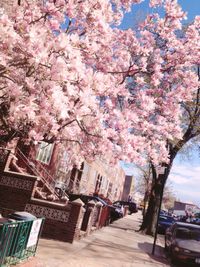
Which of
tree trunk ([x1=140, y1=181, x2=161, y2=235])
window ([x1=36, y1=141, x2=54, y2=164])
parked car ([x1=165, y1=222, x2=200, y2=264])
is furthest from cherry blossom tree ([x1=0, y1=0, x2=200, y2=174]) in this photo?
window ([x1=36, y1=141, x2=54, y2=164])

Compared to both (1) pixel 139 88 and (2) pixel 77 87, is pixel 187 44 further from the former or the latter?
(2) pixel 77 87

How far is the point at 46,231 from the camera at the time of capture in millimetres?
13016

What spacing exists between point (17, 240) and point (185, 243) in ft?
28.1

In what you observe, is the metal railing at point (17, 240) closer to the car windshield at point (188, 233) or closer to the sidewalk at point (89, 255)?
the sidewalk at point (89, 255)

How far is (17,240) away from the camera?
7.00m

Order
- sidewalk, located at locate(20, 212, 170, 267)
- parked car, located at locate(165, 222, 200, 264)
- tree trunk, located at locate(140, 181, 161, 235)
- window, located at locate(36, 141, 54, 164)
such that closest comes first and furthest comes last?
1. sidewalk, located at locate(20, 212, 170, 267)
2. parked car, located at locate(165, 222, 200, 264)
3. tree trunk, located at locate(140, 181, 161, 235)
4. window, located at locate(36, 141, 54, 164)

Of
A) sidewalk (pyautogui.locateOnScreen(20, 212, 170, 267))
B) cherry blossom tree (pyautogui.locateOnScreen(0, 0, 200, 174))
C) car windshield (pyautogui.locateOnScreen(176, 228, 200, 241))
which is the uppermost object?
cherry blossom tree (pyautogui.locateOnScreen(0, 0, 200, 174))

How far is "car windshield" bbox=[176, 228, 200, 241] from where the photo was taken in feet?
46.4

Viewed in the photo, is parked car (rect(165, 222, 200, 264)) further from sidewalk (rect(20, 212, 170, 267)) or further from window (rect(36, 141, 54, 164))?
window (rect(36, 141, 54, 164))

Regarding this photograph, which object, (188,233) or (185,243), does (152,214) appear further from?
(185,243)

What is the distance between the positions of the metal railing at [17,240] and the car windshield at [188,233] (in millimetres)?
7996

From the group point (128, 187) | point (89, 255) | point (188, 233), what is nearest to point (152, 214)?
point (188, 233)

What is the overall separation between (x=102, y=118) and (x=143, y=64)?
2.79 m

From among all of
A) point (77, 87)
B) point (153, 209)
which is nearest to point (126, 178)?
point (153, 209)
